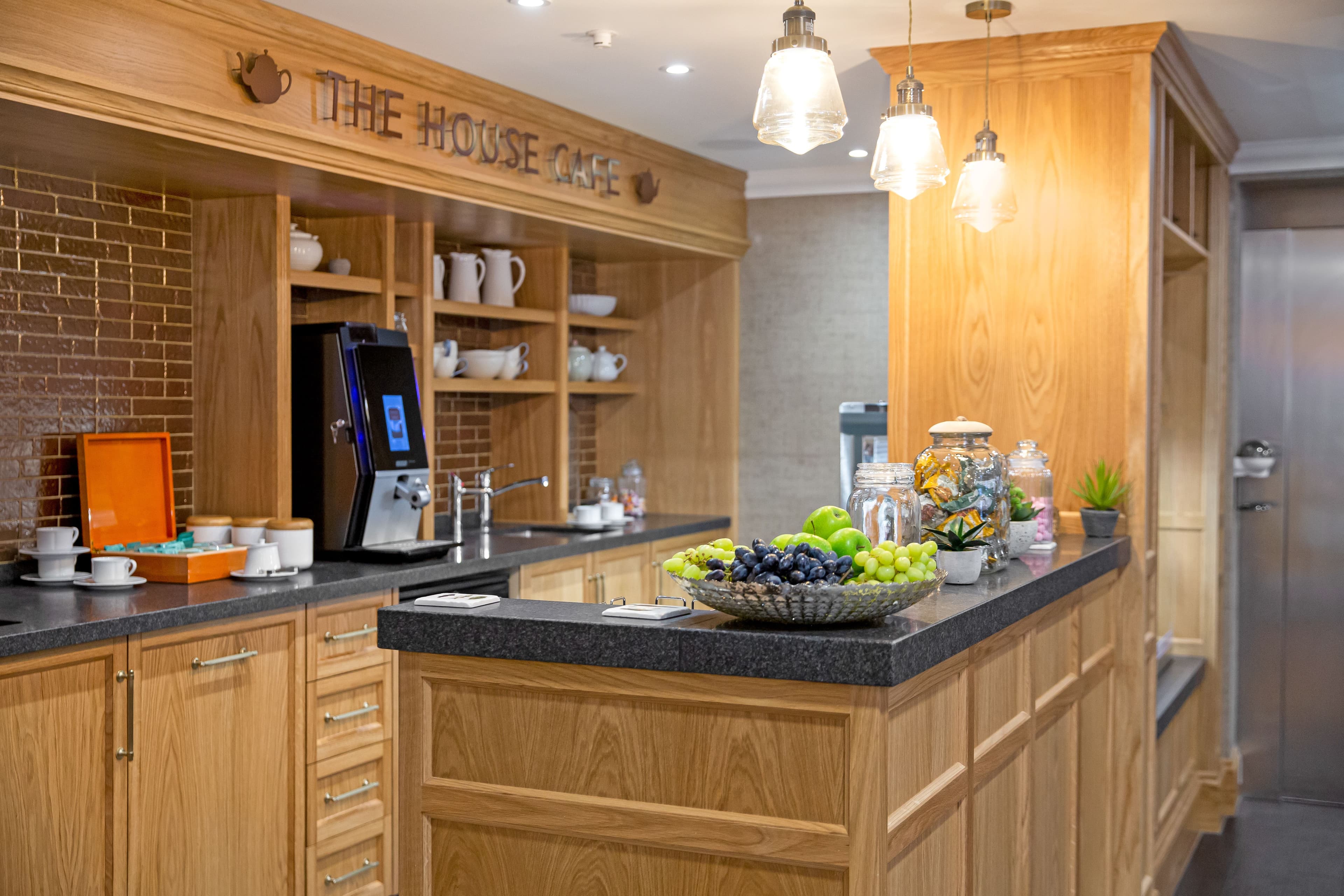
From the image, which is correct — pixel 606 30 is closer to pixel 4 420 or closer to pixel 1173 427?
pixel 4 420

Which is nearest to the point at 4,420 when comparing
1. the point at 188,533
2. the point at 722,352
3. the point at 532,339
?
the point at 188,533

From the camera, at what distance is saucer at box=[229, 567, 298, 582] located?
347 cm

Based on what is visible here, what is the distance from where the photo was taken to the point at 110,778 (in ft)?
9.57

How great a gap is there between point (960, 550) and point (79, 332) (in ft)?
8.17

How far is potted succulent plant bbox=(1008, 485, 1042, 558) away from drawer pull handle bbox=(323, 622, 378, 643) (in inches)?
65.9

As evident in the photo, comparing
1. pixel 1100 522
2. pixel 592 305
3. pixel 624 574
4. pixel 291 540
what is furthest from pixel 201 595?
pixel 592 305

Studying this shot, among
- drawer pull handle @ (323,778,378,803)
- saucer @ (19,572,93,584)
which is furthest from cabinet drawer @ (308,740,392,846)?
saucer @ (19,572,93,584)

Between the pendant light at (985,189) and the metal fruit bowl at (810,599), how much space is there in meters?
1.52

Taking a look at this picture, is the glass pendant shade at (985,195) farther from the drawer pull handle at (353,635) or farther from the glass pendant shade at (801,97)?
the drawer pull handle at (353,635)

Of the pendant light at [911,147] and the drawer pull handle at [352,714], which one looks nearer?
the pendant light at [911,147]

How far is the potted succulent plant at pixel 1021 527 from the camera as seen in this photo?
3.02 meters

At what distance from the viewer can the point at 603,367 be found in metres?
5.77

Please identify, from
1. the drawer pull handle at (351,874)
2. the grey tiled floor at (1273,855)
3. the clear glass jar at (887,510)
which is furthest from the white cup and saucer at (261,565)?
the grey tiled floor at (1273,855)

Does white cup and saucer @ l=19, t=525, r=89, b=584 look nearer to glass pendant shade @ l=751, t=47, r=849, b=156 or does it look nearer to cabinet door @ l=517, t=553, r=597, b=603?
cabinet door @ l=517, t=553, r=597, b=603
